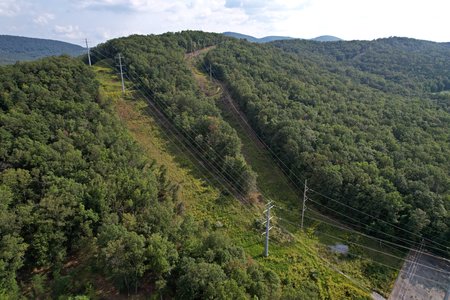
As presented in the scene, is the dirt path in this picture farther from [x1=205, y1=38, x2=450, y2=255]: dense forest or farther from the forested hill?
the forested hill

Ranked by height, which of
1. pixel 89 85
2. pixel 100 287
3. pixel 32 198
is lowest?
pixel 100 287

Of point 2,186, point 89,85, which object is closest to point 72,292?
point 2,186

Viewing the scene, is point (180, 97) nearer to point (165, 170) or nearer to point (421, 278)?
point (165, 170)

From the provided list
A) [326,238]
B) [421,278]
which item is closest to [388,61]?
[326,238]

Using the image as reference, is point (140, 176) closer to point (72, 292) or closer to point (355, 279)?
point (72, 292)

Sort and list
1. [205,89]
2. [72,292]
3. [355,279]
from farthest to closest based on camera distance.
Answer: [205,89] < [355,279] < [72,292]

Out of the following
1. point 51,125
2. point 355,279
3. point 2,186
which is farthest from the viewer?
point 51,125

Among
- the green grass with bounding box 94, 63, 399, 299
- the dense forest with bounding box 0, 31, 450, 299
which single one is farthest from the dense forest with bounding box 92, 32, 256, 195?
the green grass with bounding box 94, 63, 399, 299
